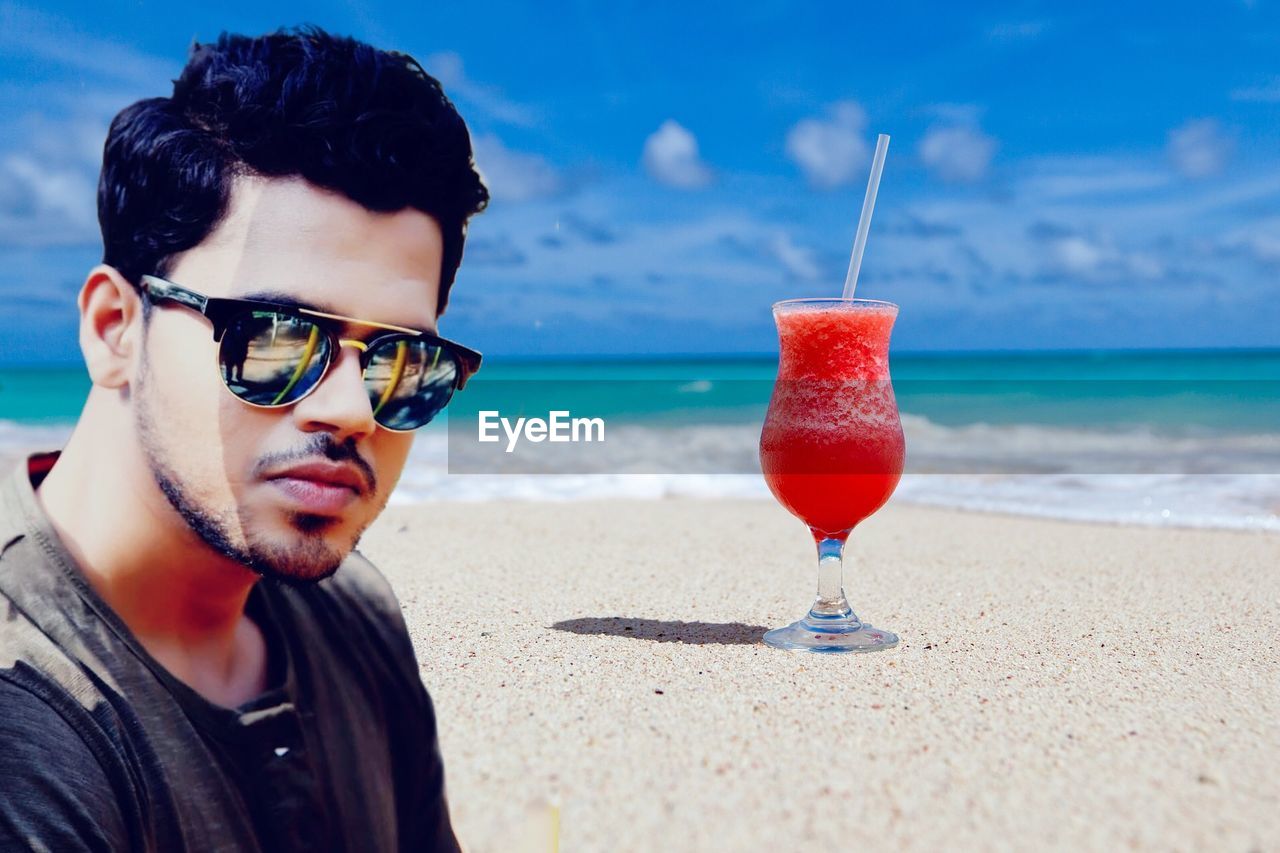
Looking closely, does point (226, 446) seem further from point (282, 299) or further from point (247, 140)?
point (247, 140)

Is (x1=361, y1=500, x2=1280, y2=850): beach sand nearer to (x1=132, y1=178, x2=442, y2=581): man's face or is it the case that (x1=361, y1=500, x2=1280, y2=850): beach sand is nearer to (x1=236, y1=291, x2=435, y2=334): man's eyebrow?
(x1=132, y1=178, x2=442, y2=581): man's face

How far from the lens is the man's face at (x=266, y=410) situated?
4.21ft

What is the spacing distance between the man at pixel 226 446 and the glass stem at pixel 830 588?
3.82ft

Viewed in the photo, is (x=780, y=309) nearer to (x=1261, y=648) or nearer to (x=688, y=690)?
(x=688, y=690)

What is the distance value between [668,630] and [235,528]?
48.6 inches

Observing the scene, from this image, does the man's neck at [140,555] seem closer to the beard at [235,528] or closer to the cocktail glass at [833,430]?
the beard at [235,528]

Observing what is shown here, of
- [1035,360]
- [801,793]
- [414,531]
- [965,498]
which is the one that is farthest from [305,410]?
[1035,360]

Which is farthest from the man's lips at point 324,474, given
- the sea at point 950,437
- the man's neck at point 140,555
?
the sea at point 950,437

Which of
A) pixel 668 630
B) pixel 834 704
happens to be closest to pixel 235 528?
pixel 834 704

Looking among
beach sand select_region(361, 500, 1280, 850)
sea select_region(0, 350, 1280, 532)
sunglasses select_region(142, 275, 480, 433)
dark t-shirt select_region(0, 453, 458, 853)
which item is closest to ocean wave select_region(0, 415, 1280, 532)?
sea select_region(0, 350, 1280, 532)

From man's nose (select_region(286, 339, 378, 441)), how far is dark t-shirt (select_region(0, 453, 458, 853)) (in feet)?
1.00

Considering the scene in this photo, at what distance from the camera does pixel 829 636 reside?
2.36 m

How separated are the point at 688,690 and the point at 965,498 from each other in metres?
5.35

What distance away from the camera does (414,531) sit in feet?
11.2
